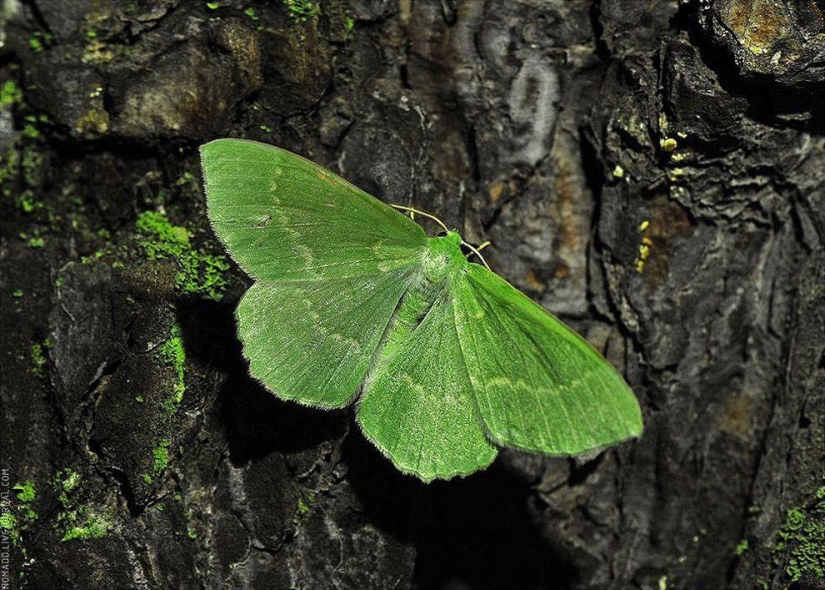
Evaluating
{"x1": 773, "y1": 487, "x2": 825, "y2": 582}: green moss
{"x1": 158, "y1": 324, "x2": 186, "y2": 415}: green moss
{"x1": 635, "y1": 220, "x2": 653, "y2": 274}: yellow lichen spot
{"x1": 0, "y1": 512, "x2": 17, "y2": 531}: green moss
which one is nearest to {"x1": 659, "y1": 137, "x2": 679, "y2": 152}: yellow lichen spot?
{"x1": 635, "y1": 220, "x2": 653, "y2": 274}: yellow lichen spot

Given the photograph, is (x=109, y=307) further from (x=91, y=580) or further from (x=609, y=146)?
(x=609, y=146)

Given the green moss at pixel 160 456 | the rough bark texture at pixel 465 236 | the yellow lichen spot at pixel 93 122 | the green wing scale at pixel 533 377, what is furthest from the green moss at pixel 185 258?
the green wing scale at pixel 533 377

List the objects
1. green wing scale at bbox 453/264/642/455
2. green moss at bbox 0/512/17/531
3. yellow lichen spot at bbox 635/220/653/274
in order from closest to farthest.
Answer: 1. green wing scale at bbox 453/264/642/455
2. green moss at bbox 0/512/17/531
3. yellow lichen spot at bbox 635/220/653/274

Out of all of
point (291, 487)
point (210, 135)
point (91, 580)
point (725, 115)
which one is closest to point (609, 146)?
point (725, 115)

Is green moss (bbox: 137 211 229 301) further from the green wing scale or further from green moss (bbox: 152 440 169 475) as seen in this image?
the green wing scale

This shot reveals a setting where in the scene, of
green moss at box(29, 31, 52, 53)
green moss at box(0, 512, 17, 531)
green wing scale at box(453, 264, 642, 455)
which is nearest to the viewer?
green wing scale at box(453, 264, 642, 455)

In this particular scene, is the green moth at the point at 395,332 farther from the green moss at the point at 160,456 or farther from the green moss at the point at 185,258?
the green moss at the point at 160,456
